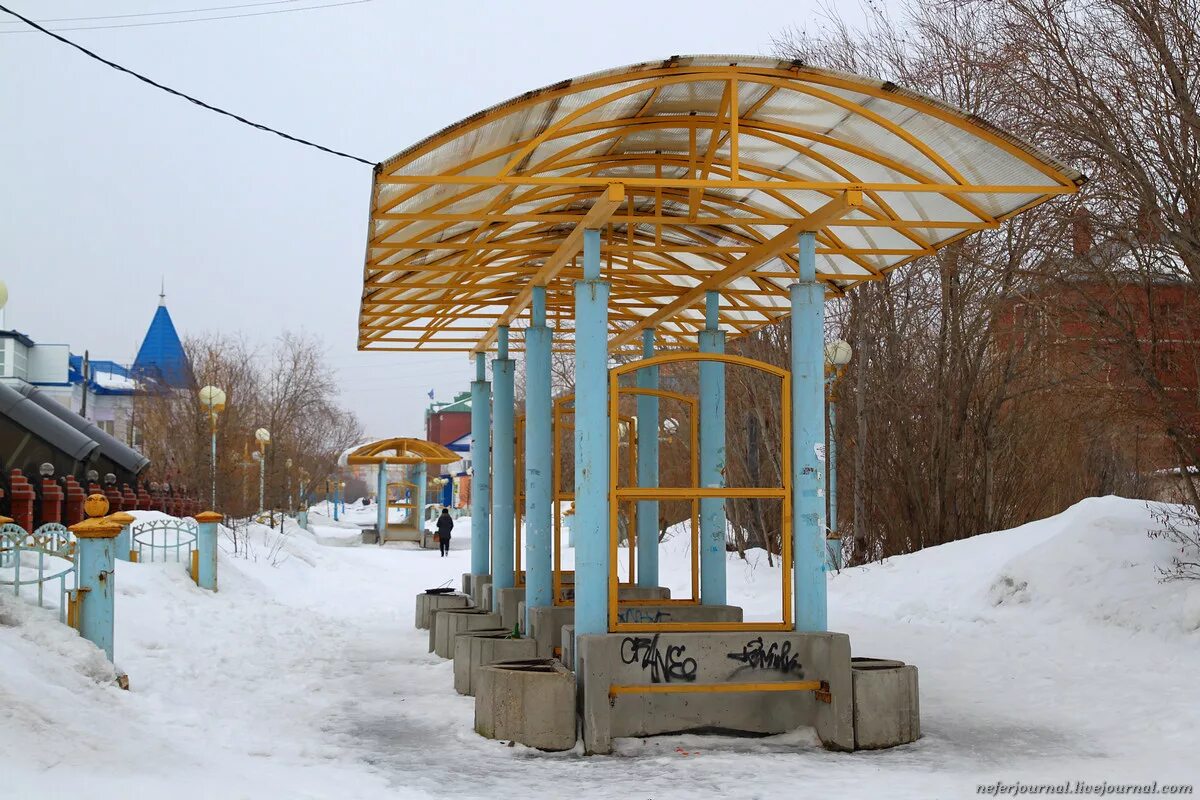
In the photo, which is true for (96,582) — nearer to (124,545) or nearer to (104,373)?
(124,545)

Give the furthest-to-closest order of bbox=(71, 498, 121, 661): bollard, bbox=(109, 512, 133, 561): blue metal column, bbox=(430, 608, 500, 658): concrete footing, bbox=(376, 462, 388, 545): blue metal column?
bbox=(376, 462, 388, 545): blue metal column, bbox=(109, 512, 133, 561): blue metal column, bbox=(430, 608, 500, 658): concrete footing, bbox=(71, 498, 121, 661): bollard

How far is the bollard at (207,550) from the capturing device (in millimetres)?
15727

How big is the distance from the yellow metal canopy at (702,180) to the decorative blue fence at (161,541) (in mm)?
4651

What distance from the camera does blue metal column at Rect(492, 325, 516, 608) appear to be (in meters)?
13.8

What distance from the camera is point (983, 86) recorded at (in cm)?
1986

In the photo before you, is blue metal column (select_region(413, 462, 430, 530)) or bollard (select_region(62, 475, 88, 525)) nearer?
bollard (select_region(62, 475, 88, 525))

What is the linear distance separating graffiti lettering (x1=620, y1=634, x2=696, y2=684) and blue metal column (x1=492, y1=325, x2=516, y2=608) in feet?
16.5

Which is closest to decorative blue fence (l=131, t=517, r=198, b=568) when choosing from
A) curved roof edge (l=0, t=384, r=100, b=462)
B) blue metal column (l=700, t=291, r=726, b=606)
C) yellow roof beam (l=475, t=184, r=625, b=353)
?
curved roof edge (l=0, t=384, r=100, b=462)

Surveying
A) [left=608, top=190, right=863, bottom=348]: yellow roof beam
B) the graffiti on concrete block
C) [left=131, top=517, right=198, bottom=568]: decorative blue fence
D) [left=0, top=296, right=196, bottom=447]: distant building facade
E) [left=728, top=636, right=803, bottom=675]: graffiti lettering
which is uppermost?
[left=0, top=296, right=196, bottom=447]: distant building facade

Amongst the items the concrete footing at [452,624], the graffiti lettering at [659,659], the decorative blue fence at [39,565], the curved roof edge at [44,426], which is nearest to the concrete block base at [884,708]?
the graffiti lettering at [659,659]

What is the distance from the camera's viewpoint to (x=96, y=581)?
9.70 meters

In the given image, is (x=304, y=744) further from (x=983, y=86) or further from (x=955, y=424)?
(x=983, y=86)

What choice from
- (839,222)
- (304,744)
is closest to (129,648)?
(304,744)

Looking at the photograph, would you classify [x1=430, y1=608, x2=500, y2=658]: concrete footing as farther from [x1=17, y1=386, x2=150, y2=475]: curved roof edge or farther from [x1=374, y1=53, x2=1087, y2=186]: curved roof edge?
[x1=17, y1=386, x2=150, y2=475]: curved roof edge
